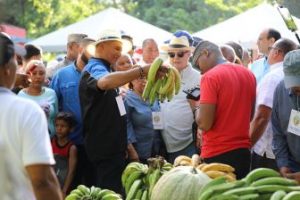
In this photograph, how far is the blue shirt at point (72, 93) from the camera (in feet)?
26.1

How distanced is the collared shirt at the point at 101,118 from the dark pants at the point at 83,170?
93 centimetres

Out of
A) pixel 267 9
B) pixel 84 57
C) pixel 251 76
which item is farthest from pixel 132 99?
pixel 267 9

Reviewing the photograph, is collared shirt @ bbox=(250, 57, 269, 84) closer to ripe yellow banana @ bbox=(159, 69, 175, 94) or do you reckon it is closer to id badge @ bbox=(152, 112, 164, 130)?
id badge @ bbox=(152, 112, 164, 130)

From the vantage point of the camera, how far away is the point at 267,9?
14.2m

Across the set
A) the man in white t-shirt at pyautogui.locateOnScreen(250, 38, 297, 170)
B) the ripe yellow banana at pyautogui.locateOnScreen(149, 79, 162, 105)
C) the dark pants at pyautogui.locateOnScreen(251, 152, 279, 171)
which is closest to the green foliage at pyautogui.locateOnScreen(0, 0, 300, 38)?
the man in white t-shirt at pyautogui.locateOnScreen(250, 38, 297, 170)

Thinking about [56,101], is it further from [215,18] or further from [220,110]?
[215,18]

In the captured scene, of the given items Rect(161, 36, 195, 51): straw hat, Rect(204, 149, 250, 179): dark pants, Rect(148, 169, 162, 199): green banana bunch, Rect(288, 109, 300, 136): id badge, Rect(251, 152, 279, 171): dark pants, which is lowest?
Rect(251, 152, 279, 171): dark pants

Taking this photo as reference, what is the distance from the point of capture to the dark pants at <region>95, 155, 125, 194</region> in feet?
22.8

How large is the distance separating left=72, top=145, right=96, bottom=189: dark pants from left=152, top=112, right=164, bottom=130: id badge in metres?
0.78

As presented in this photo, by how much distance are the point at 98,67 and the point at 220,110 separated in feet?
3.89

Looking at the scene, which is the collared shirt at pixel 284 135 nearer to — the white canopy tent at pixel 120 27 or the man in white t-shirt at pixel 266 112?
the man in white t-shirt at pixel 266 112

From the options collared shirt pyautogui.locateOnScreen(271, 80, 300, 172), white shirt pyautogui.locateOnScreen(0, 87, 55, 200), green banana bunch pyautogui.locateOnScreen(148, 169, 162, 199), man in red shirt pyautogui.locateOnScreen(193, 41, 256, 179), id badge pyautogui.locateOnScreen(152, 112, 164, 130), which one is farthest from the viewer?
id badge pyautogui.locateOnScreen(152, 112, 164, 130)

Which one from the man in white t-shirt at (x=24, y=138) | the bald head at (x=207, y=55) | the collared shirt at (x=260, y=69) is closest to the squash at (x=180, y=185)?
the man in white t-shirt at (x=24, y=138)

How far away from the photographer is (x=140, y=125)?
7891 millimetres
